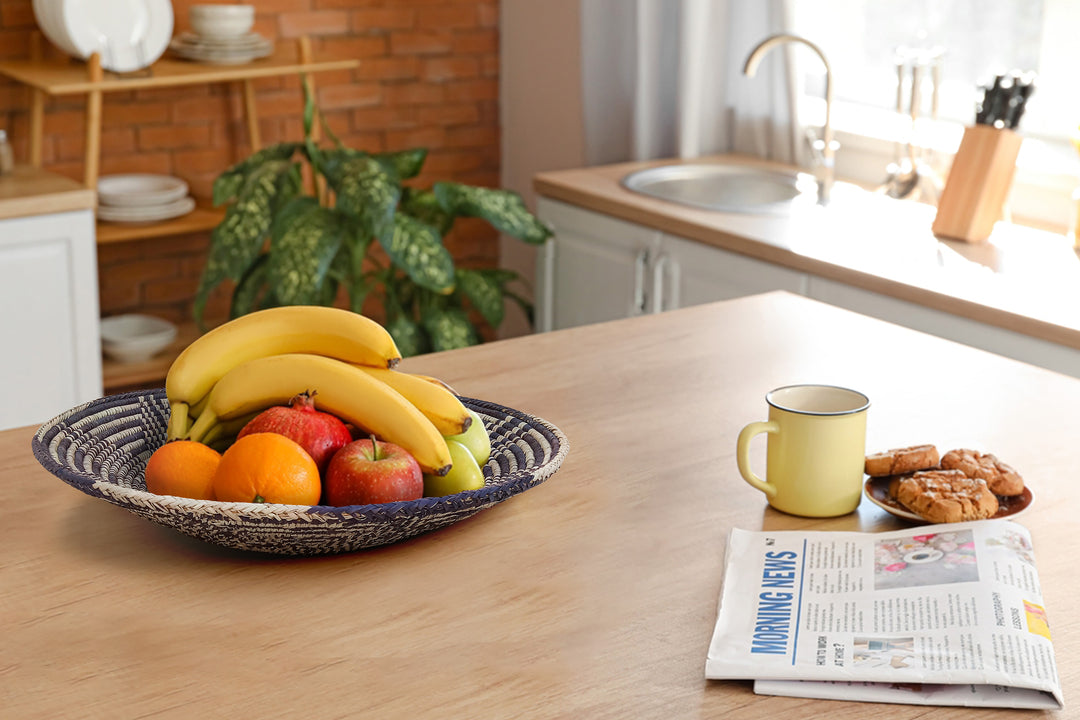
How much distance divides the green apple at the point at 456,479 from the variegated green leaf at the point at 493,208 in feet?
5.92

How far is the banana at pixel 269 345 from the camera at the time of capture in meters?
1.11

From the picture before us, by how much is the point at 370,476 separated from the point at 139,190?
2500mm

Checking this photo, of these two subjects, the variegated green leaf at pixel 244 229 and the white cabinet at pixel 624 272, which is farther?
the variegated green leaf at pixel 244 229

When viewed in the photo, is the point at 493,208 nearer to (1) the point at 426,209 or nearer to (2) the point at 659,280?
(1) the point at 426,209

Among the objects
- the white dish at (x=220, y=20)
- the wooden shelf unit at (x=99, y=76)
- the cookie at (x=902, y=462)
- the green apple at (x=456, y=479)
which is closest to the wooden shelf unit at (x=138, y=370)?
the wooden shelf unit at (x=99, y=76)

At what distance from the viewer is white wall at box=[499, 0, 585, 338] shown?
11.9 ft

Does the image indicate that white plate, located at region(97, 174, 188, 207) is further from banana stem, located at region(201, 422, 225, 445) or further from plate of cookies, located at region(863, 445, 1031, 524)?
plate of cookies, located at region(863, 445, 1031, 524)

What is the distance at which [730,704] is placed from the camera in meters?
0.84

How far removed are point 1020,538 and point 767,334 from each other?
626mm

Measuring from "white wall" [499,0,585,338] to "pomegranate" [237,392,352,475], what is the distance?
2.49 meters

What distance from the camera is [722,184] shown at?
319 cm

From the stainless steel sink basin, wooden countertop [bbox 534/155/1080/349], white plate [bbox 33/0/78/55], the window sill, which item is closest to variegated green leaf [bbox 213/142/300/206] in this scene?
white plate [bbox 33/0/78/55]

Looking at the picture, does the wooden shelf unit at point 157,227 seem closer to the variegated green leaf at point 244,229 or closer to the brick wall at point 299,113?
the brick wall at point 299,113

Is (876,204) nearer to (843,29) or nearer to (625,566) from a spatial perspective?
(843,29)
